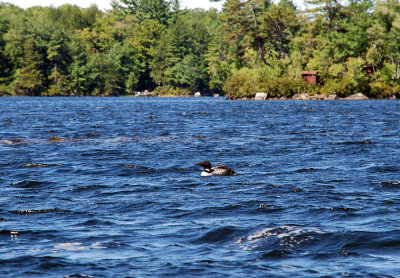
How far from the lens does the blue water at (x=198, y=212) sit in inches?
309

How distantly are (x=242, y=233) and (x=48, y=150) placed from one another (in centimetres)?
1447

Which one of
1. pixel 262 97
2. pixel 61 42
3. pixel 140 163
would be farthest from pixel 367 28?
pixel 140 163

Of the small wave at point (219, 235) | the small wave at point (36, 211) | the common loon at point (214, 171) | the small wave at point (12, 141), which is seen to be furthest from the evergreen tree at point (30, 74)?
the small wave at point (219, 235)

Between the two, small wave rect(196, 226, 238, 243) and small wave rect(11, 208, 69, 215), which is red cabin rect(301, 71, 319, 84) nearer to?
small wave rect(11, 208, 69, 215)

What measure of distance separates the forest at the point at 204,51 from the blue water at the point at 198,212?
Result: 237 feet

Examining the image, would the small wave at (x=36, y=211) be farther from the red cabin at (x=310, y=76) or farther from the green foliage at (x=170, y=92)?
the green foliage at (x=170, y=92)

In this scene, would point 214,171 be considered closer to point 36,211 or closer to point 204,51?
point 36,211

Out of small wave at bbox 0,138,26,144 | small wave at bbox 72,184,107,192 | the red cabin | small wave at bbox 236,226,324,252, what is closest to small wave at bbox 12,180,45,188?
small wave at bbox 72,184,107,192

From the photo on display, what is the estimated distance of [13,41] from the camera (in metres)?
132

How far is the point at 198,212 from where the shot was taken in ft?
36.6

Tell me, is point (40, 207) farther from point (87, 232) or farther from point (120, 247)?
point (120, 247)

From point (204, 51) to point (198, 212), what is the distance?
142536 mm

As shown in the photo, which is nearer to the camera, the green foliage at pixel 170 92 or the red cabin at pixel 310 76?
the red cabin at pixel 310 76

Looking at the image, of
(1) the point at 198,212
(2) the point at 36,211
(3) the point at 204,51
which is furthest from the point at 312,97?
(2) the point at 36,211
